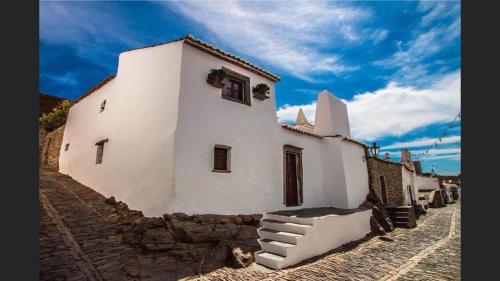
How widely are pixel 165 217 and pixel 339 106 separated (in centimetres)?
1130

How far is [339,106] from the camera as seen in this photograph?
1417 cm

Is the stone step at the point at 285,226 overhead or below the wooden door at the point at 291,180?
below

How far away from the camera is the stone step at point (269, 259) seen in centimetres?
654

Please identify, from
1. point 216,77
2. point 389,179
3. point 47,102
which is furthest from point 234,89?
point 47,102

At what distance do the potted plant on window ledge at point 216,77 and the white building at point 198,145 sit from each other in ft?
0.56

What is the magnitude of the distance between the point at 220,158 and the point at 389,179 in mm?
13491

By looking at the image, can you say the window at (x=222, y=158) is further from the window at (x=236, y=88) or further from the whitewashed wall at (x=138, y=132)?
the window at (x=236, y=88)

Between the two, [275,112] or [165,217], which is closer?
[165,217]

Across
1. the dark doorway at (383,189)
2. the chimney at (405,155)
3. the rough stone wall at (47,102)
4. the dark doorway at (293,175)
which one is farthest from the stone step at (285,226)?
the chimney at (405,155)

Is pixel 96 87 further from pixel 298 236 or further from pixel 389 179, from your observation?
pixel 389 179

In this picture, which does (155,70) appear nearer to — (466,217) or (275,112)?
(275,112)

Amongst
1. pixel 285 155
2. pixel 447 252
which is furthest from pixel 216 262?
pixel 447 252

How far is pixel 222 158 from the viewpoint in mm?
8320

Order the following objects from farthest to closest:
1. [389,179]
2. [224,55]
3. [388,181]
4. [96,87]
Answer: [389,179] → [388,181] → [96,87] → [224,55]
